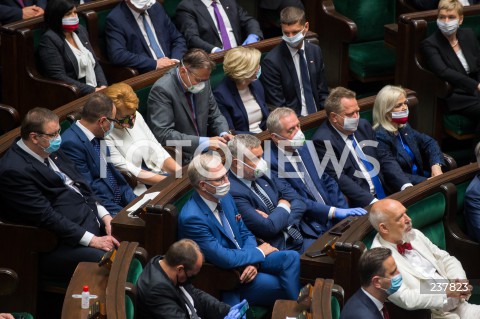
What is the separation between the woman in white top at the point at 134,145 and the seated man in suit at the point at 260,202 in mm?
339

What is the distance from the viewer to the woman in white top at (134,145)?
425cm

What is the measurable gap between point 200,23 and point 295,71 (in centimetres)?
60

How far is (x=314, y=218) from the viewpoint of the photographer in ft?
14.0

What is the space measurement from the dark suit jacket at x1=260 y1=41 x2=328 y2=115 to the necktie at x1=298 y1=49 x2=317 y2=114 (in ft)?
0.07

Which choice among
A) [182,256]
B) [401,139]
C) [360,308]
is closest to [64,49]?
[401,139]

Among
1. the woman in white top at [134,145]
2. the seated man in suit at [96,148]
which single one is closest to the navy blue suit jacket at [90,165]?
the seated man in suit at [96,148]

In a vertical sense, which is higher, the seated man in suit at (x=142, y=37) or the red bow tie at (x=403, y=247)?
the seated man in suit at (x=142, y=37)

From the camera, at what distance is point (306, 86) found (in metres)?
5.11

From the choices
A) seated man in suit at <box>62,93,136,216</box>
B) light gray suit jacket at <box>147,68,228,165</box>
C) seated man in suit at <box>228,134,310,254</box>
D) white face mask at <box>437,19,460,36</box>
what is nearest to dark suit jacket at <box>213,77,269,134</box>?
light gray suit jacket at <box>147,68,228,165</box>

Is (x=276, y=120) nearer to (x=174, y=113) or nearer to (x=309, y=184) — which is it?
(x=309, y=184)

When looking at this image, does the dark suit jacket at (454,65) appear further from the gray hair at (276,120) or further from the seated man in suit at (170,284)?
the seated man in suit at (170,284)

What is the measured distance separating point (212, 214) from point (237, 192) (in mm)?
248

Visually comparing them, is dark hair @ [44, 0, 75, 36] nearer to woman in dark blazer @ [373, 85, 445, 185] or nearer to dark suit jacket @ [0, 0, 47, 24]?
dark suit jacket @ [0, 0, 47, 24]

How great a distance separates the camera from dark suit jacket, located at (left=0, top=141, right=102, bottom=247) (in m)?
3.75
